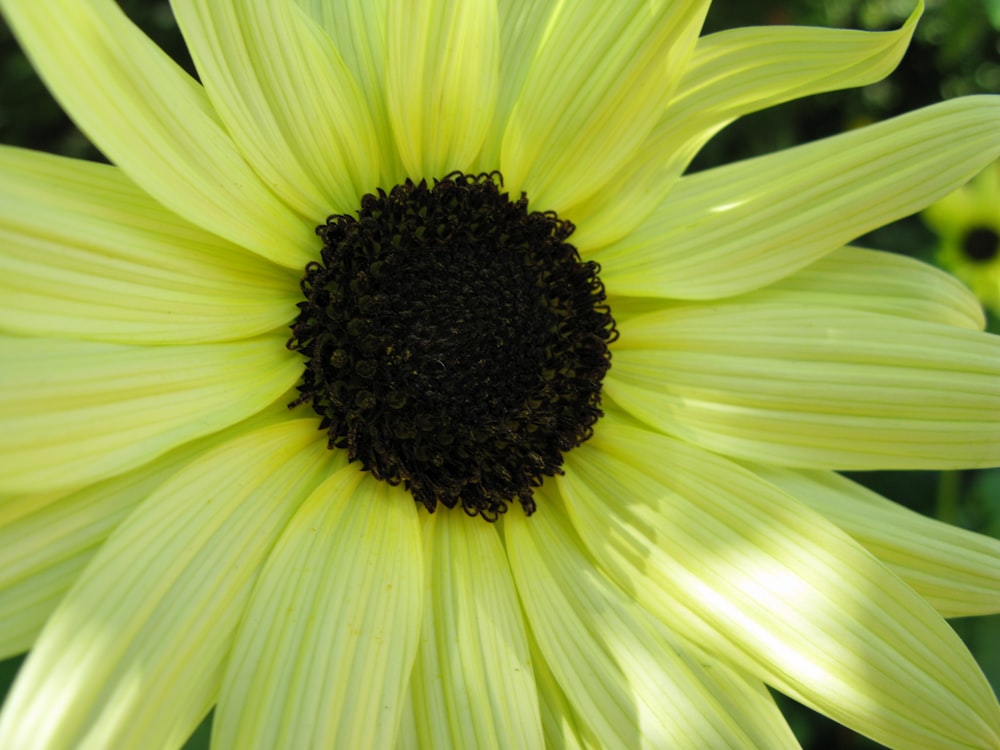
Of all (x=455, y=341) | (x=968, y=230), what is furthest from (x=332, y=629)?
(x=968, y=230)

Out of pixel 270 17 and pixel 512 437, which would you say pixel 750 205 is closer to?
pixel 512 437

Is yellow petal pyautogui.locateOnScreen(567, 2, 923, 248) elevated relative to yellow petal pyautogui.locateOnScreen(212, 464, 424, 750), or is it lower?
elevated

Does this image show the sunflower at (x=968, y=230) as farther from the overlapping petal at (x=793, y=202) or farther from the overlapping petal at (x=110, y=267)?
the overlapping petal at (x=110, y=267)

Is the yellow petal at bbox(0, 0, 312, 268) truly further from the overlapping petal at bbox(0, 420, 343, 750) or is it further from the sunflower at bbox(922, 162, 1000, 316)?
the sunflower at bbox(922, 162, 1000, 316)

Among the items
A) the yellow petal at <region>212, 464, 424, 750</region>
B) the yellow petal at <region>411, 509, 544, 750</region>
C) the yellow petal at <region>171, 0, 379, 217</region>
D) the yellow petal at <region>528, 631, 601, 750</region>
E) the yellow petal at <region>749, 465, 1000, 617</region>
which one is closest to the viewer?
the yellow petal at <region>212, 464, 424, 750</region>

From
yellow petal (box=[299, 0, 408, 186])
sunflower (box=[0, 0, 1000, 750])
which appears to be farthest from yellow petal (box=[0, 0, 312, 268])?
yellow petal (box=[299, 0, 408, 186])

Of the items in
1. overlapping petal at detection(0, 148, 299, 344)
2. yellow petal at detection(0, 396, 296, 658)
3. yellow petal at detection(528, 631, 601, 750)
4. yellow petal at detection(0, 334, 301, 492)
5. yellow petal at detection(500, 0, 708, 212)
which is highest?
yellow petal at detection(500, 0, 708, 212)

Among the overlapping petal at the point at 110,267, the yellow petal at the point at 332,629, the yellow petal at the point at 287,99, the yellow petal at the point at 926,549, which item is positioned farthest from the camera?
the yellow petal at the point at 926,549

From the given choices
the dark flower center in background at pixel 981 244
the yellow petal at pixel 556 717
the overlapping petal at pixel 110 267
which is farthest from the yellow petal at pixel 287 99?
the dark flower center in background at pixel 981 244

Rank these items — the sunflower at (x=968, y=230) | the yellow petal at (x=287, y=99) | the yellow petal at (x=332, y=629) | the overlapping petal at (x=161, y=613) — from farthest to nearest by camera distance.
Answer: the sunflower at (x=968, y=230)
the yellow petal at (x=287, y=99)
the yellow petal at (x=332, y=629)
the overlapping petal at (x=161, y=613)

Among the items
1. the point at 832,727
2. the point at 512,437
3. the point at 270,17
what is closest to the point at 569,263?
the point at 512,437
